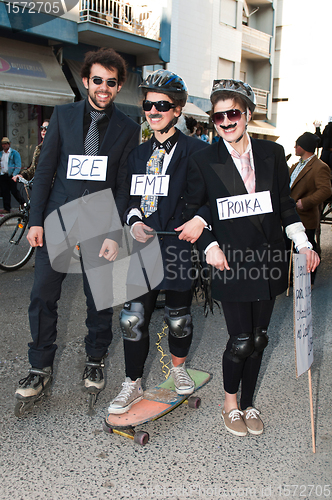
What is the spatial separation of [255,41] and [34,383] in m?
29.5

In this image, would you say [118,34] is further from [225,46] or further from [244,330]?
[244,330]

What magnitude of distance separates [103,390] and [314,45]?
33.5 meters

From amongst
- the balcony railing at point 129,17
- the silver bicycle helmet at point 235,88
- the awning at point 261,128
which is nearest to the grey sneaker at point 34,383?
the silver bicycle helmet at point 235,88

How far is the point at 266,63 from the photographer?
99.4ft

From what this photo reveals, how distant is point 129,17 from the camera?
50.4ft

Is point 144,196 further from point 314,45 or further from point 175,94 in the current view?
point 314,45

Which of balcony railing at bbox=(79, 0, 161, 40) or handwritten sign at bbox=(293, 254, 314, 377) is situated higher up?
balcony railing at bbox=(79, 0, 161, 40)

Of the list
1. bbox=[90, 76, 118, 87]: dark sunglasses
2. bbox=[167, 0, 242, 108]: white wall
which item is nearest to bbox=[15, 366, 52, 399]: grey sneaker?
bbox=[90, 76, 118, 87]: dark sunglasses

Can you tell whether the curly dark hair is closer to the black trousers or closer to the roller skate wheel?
the black trousers

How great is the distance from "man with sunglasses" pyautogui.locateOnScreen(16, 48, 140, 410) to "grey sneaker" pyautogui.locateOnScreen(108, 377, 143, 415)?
276 millimetres

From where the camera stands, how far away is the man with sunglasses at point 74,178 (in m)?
2.90

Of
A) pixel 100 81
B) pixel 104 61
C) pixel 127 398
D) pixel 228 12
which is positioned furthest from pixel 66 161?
pixel 228 12

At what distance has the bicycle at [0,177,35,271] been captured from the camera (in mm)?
6496

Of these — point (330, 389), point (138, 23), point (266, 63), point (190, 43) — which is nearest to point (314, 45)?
point (266, 63)
